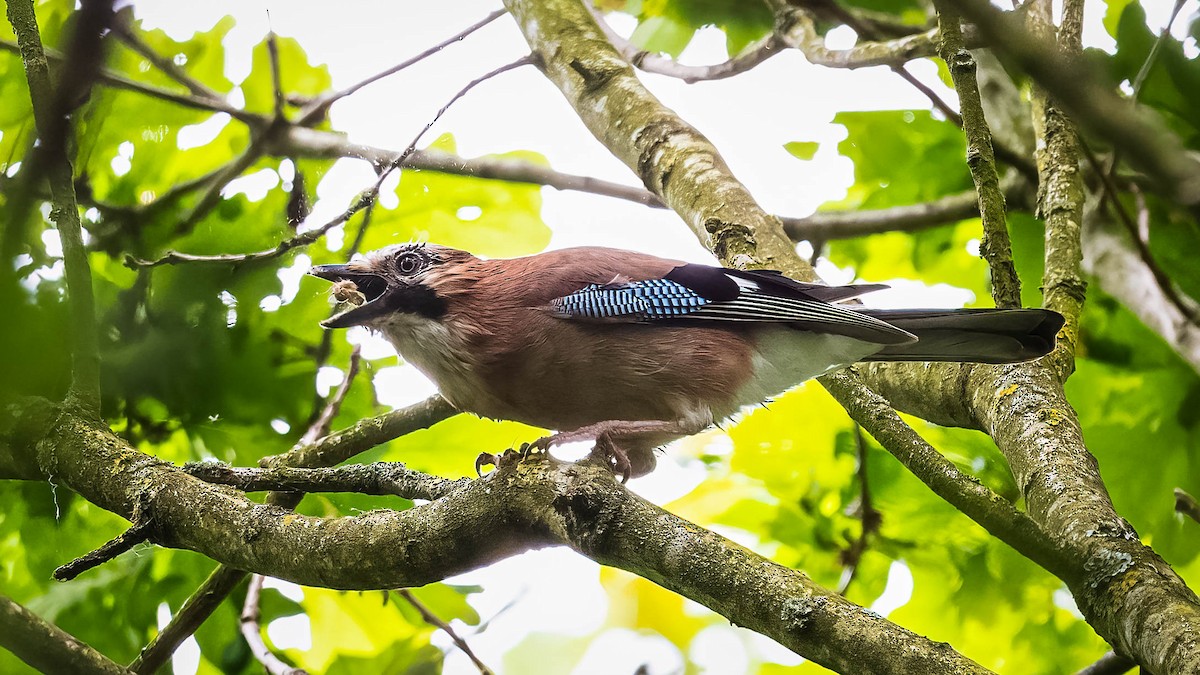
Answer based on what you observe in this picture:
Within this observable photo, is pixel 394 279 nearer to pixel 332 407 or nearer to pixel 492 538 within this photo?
pixel 332 407

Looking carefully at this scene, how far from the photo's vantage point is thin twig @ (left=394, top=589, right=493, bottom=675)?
3793mm

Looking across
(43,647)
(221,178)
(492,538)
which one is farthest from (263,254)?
(492,538)

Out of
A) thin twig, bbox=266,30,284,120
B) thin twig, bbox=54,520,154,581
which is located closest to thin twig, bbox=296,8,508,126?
thin twig, bbox=266,30,284,120

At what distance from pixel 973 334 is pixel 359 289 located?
2231 mm

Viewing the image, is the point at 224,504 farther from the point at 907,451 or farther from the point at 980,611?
the point at 980,611

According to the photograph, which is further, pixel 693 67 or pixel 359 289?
pixel 693 67

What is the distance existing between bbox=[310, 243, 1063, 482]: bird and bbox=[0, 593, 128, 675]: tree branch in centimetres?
131

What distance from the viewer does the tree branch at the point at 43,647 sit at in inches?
100.0

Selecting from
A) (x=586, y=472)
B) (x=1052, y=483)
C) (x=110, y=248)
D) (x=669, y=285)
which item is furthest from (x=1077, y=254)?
(x=110, y=248)

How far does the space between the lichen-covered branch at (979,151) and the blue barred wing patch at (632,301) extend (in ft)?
3.39

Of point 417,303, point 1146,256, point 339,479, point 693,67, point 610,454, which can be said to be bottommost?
point 339,479

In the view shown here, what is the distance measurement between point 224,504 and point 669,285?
6.14ft

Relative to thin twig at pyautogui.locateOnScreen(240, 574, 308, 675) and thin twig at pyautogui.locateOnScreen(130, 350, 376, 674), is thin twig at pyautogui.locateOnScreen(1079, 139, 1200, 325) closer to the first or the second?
thin twig at pyautogui.locateOnScreen(130, 350, 376, 674)

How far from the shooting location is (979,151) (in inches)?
142
